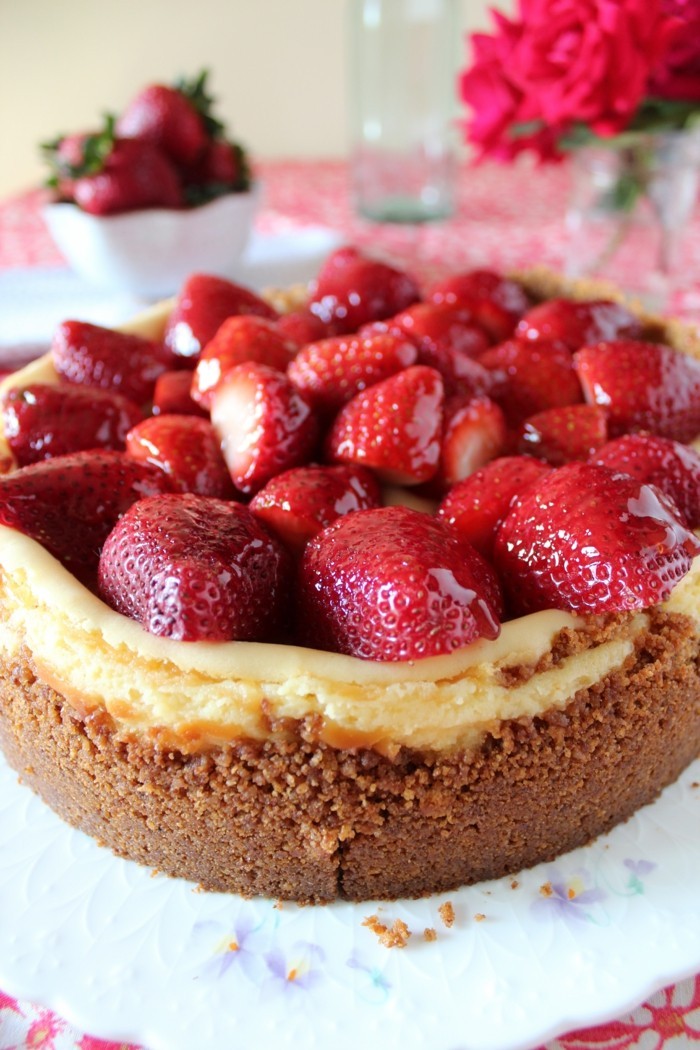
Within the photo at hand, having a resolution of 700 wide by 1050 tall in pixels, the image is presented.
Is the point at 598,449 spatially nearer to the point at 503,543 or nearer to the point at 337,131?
the point at 503,543

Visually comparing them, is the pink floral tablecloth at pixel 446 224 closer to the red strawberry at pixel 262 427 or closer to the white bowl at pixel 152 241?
the white bowl at pixel 152 241

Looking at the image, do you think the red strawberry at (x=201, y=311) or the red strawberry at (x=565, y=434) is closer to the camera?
the red strawberry at (x=565, y=434)

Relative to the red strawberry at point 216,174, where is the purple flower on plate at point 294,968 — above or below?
below

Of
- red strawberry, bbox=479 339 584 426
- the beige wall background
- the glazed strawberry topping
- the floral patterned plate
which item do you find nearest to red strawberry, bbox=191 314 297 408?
the glazed strawberry topping

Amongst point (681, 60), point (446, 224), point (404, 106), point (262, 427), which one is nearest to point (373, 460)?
point (262, 427)

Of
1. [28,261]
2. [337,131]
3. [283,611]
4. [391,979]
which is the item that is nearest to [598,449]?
[283,611]

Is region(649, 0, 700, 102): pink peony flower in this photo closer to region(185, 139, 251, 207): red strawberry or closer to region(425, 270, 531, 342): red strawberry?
region(425, 270, 531, 342): red strawberry

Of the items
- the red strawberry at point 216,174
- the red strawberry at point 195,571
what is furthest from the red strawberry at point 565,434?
the red strawberry at point 216,174
